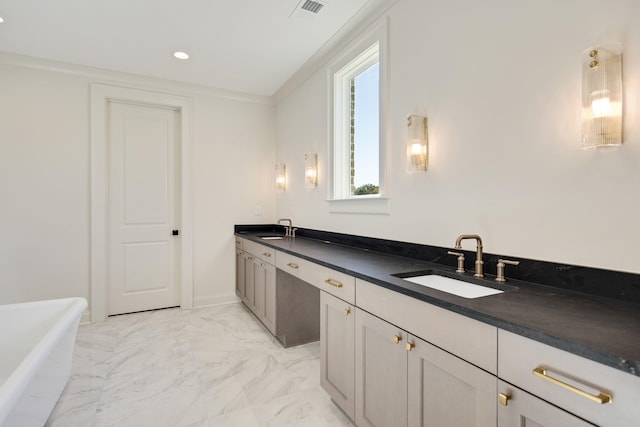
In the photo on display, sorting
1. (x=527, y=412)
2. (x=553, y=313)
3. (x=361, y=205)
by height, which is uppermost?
(x=361, y=205)

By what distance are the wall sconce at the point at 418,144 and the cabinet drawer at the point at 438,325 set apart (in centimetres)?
85

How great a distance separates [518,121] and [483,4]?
67cm

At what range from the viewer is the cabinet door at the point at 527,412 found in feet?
2.68

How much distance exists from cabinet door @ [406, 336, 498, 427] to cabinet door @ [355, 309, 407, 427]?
0.18 feet

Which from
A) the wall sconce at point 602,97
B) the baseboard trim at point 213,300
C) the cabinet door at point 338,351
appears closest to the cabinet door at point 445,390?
the cabinet door at point 338,351

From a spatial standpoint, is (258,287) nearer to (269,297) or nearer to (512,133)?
(269,297)

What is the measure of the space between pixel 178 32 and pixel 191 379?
277 cm

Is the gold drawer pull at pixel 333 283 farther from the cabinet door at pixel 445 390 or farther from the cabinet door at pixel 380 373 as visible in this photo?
the cabinet door at pixel 445 390

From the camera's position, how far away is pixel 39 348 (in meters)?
1.54

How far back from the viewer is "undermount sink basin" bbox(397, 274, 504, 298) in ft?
4.93

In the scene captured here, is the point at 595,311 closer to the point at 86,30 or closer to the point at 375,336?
the point at 375,336

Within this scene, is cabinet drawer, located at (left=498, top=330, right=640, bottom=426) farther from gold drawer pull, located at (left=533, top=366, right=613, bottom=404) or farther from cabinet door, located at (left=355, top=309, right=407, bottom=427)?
cabinet door, located at (left=355, top=309, right=407, bottom=427)

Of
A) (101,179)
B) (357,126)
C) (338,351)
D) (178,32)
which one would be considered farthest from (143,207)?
(338,351)

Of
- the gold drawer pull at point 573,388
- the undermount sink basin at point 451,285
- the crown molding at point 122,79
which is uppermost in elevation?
the crown molding at point 122,79
